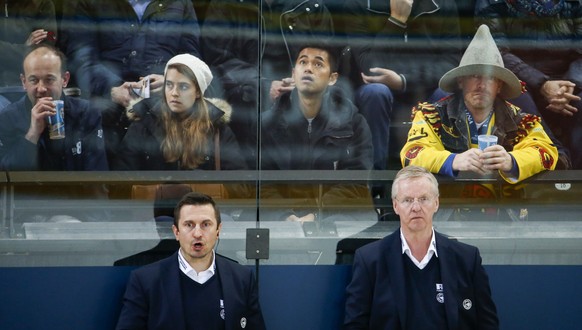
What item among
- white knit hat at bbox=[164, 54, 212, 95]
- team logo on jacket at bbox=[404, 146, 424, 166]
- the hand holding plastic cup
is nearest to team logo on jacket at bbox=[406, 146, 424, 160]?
team logo on jacket at bbox=[404, 146, 424, 166]

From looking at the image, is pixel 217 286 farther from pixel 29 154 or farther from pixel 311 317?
pixel 29 154

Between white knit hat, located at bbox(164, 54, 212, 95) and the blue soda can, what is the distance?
0.53 m

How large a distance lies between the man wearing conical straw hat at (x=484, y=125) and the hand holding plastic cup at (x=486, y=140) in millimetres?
12

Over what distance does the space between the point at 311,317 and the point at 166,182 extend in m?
0.97

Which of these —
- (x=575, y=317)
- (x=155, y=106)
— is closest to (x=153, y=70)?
(x=155, y=106)

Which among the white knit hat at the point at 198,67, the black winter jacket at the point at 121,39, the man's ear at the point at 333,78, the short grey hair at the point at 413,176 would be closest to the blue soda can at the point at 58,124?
the black winter jacket at the point at 121,39

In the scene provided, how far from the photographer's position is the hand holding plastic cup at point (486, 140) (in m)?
4.67

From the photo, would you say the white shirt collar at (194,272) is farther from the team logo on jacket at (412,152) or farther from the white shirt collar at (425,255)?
the team logo on jacket at (412,152)

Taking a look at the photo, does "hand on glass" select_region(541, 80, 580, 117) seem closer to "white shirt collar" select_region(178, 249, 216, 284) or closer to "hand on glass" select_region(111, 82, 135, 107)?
"white shirt collar" select_region(178, 249, 216, 284)

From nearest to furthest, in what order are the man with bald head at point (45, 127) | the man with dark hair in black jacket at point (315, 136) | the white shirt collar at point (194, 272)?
the white shirt collar at point (194, 272), the man with bald head at point (45, 127), the man with dark hair in black jacket at point (315, 136)

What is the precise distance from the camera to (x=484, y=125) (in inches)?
184

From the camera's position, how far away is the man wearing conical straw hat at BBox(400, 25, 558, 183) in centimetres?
466

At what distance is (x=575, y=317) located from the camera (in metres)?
4.72

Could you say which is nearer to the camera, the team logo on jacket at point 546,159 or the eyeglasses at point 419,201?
the eyeglasses at point 419,201
